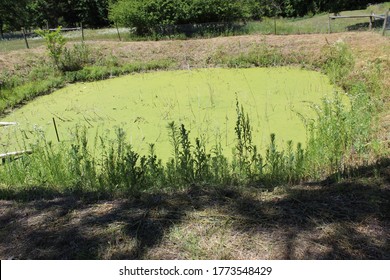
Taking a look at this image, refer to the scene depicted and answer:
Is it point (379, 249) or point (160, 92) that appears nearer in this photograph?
point (379, 249)

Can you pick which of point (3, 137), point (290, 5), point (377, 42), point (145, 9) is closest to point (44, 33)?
point (145, 9)

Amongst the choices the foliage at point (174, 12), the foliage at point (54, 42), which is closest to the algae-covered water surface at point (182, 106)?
the foliage at point (54, 42)

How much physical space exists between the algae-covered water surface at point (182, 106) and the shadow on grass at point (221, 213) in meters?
2.05

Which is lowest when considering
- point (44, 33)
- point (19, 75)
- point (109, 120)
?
point (109, 120)

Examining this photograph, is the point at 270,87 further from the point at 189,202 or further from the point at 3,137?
the point at 189,202

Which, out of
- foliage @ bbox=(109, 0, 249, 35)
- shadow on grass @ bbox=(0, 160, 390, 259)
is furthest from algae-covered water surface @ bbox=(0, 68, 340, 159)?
foliage @ bbox=(109, 0, 249, 35)

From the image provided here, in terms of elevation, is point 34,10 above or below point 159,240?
above

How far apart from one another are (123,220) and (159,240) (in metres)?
0.34

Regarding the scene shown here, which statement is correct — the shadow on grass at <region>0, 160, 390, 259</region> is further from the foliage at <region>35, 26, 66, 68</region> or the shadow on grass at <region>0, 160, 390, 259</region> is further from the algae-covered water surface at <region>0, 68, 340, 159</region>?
the foliage at <region>35, 26, 66, 68</region>

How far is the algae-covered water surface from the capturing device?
5.27 m

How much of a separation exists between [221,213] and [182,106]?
4.58 m

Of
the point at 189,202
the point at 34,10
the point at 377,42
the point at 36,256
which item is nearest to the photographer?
the point at 36,256

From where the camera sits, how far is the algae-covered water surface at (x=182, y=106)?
5.27 m

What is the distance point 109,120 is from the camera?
6.20 meters
